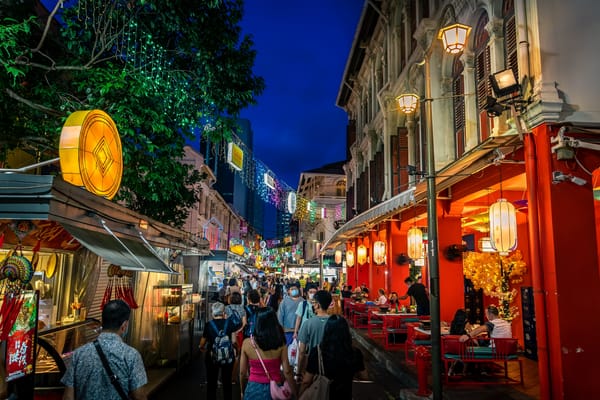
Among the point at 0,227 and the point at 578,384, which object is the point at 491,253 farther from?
the point at 0,227

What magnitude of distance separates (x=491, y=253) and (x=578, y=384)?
685 cm

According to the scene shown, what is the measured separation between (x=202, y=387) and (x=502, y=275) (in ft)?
29.2

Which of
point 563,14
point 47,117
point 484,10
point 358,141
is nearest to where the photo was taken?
point 563,14

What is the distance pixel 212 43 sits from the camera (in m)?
10.0

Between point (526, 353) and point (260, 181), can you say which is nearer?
point (526, 353)

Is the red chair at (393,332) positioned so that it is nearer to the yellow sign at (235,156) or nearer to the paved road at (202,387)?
the paved road at (202,387)

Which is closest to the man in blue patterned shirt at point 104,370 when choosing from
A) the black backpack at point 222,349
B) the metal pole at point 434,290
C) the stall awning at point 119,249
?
the stall awning at point 119,249

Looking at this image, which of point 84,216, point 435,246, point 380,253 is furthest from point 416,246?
point 84,216

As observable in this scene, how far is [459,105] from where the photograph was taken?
12.6m

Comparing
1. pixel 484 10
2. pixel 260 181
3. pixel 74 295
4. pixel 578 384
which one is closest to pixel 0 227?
pixel 74 295

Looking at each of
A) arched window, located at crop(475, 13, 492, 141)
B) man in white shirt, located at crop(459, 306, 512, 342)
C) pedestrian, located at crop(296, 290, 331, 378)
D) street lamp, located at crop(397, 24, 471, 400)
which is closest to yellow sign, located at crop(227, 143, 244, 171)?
arched window, located at crop(475, 13, 492, 141)

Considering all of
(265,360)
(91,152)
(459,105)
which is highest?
(459,105)

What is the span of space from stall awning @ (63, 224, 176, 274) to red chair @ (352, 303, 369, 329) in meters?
13.0

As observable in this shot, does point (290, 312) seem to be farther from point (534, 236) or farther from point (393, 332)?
point (393, 332)
